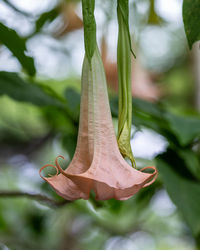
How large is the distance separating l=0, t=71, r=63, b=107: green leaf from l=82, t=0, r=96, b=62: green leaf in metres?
0.22

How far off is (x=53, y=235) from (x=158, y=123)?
66 centimetres

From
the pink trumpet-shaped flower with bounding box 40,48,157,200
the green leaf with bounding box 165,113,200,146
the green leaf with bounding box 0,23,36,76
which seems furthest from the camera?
the green leaf with bounding box 165,113,200,146

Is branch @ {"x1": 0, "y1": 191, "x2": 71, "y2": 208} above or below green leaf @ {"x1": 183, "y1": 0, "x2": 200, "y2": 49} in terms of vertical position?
below

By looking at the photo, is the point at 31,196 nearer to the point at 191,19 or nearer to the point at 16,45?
the point at 16,45

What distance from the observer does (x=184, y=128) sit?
507mm

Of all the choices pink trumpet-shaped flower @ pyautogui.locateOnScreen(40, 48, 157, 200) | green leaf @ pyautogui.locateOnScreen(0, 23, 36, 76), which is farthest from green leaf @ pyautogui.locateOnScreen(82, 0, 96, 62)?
green leaf @ pyautogui.locateOnScreen(0, 23, 36, 76)

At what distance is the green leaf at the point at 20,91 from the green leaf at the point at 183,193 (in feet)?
0.59

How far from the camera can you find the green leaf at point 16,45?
1.30 ft

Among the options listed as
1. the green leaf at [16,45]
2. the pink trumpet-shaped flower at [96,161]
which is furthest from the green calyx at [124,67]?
the green leaf at [16,45]

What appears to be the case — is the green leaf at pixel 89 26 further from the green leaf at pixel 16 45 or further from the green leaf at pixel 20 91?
the green leaf at pixel 20 91

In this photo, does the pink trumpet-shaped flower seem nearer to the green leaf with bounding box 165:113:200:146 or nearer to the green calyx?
the green calyx

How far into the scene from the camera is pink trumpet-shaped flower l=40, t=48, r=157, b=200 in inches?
11.1

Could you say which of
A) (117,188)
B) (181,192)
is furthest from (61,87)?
(117,188)

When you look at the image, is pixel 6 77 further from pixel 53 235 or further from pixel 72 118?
pixel 53 235
